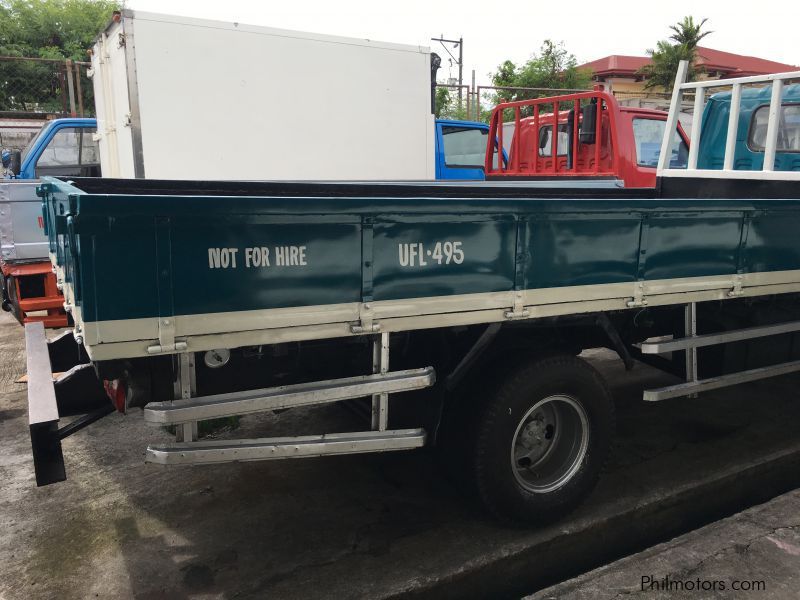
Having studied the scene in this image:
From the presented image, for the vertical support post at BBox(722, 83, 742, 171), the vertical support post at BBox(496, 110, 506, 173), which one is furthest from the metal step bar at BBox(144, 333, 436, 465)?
the vertical support post at BBox(496, 110, 506, 173)

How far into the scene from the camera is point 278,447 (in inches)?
105

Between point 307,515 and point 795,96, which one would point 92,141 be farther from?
point 795,96

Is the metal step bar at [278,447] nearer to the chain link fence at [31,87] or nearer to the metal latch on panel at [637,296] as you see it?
the metal latch on panel at [637,296]

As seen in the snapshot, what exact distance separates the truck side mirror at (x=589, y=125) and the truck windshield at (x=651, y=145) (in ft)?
2.73

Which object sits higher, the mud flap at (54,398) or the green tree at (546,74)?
the green tree at (546,74)

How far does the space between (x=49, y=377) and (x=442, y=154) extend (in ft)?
22.9

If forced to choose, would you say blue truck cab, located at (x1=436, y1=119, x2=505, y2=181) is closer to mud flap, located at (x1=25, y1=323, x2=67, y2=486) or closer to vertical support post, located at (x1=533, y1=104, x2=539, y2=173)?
vertical support post, located at (x1=533, y1=104, x2=539, y2=173)

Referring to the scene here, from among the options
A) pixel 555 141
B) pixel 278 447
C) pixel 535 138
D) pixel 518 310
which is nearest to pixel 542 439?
pixel 518 310

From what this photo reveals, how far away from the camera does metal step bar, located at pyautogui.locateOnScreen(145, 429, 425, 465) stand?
2514mm

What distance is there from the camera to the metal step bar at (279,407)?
97.8 inches

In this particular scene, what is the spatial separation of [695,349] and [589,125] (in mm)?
3644

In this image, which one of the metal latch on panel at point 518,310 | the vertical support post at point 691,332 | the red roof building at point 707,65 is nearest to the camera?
the metal latch on panel at point 518,310

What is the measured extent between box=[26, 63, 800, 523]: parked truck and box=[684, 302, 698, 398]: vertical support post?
12 millimetres

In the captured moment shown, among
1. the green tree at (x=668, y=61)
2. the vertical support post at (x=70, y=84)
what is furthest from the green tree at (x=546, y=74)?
the vertical support post at (x=70, y=84)
